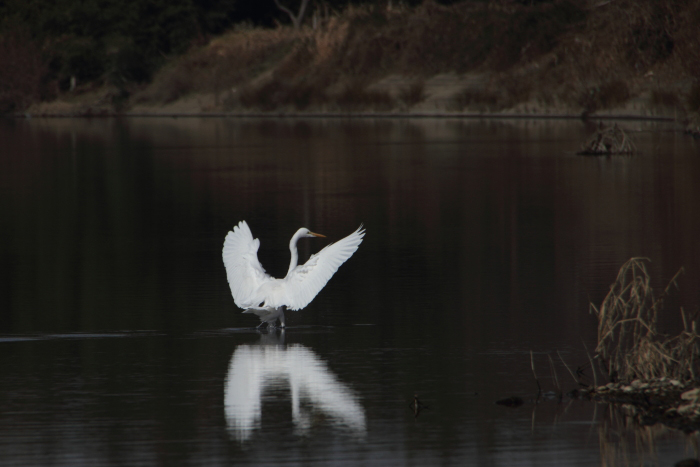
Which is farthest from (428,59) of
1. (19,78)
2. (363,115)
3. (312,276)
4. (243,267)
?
(312,276)

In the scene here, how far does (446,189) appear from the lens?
22.5m

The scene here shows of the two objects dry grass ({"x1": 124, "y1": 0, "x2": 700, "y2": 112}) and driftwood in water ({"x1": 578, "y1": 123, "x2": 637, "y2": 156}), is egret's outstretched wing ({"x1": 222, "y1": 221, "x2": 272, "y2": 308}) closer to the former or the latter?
driftwood in water ({"x1": 578, "y1": 123, "x2": 637, "y2": 156})

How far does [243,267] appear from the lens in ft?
34.1

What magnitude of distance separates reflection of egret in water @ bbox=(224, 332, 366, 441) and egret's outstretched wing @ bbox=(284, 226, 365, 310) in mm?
369

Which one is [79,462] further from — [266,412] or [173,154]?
[173,154]

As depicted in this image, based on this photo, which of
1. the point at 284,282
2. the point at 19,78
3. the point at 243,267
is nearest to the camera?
the point at 284,282

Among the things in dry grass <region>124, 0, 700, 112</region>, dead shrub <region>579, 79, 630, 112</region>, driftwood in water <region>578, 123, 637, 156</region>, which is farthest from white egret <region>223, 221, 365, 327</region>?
dead shrub <region>579, 79, 630, 112</region>

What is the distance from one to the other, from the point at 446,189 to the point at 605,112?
84.4ft

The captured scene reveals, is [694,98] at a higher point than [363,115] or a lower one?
lower

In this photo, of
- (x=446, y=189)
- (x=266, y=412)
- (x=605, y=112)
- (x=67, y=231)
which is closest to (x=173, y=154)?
(x=446, y=189)

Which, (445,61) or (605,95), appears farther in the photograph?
(445,61)

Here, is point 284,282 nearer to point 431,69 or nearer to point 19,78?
point 431,69

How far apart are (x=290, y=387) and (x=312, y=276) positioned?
1702 millimetres

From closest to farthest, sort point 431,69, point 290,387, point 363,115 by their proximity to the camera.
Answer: point 290,387 < point 363,115 < point 431,69
